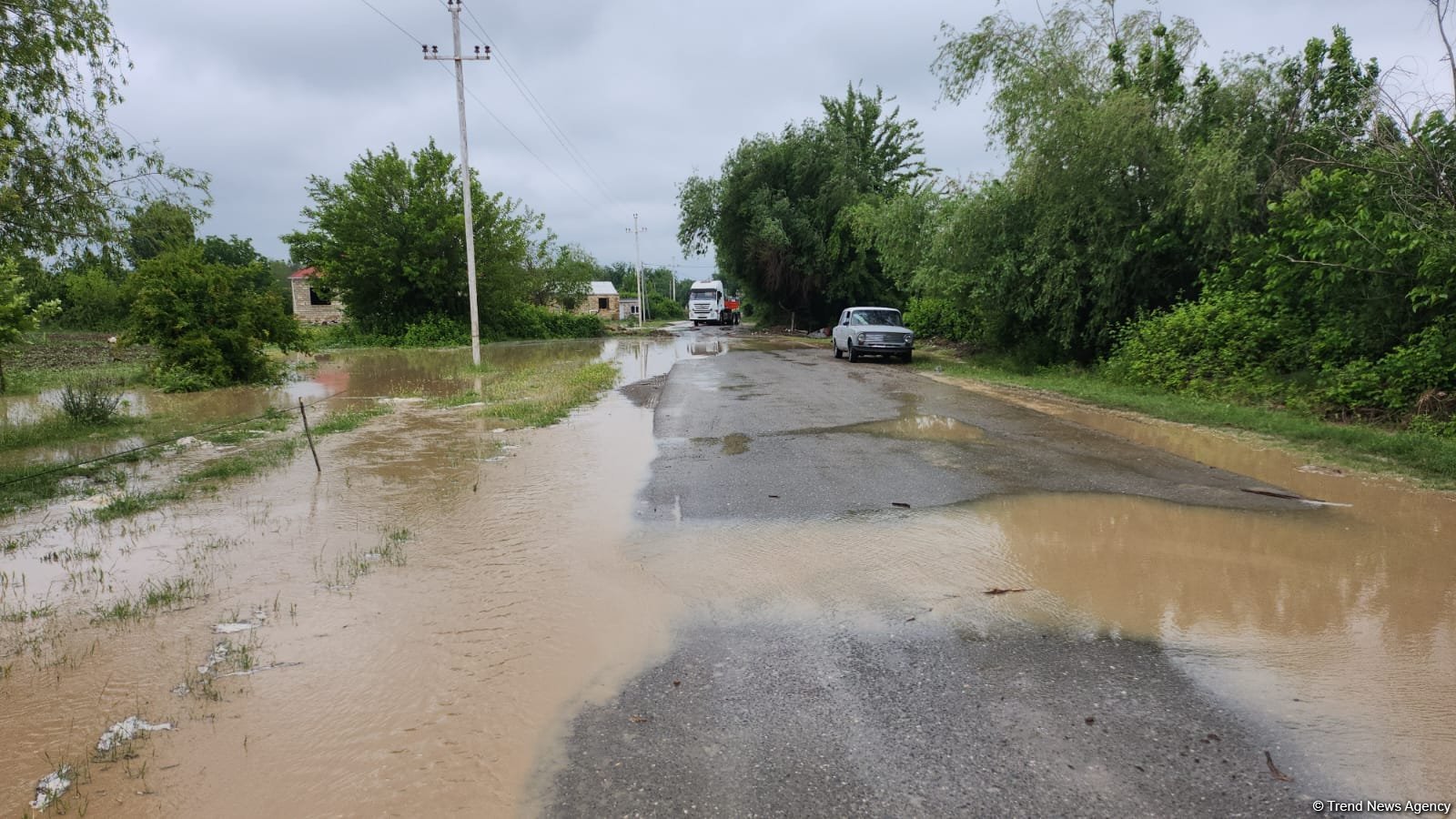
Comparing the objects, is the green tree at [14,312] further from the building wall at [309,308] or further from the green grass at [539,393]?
the building wall at [309,308]

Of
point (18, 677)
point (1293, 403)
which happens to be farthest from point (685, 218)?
point (18, 677)

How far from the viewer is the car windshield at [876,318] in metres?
25.3

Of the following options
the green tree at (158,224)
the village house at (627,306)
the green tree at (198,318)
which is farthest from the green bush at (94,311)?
the village house at (627,306)

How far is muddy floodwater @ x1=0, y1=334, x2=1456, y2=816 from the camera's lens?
3328 mm

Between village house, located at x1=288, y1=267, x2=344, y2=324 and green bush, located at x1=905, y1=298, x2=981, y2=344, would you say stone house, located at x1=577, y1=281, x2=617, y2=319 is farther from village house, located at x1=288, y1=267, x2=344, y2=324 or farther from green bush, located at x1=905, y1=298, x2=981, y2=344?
green bush, located at x1=905, y1=298, x2=981, y2=344

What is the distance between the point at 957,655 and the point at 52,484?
32.4ft

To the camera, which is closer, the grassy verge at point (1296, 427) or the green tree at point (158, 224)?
the grassy verge at point (1296, 427)

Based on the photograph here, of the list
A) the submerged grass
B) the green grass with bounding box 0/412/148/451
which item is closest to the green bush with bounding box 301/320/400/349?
the green grass with bounding box 0/412/148/451

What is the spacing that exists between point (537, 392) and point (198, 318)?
902 centimetres

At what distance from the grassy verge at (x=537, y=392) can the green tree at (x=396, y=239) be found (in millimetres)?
15403

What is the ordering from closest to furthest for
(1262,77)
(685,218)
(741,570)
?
1. (741,570)
2. (1262,77)
3. (685,218)

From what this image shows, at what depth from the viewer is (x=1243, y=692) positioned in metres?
3.78

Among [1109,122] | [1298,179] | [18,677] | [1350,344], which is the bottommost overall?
[18,677]

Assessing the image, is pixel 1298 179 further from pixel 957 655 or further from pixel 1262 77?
pixel 957 655
